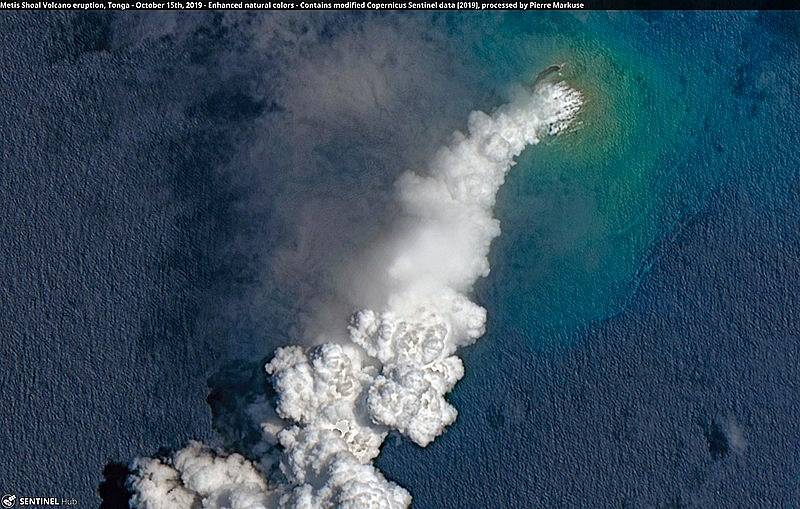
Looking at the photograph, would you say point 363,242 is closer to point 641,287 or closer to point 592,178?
point 592,178

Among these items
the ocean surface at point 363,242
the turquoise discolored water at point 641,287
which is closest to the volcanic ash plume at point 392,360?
the ocean surface at point 363,242

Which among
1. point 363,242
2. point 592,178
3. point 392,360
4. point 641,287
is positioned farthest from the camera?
point 592,178

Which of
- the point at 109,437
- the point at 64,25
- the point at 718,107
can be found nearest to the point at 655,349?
the point at 718,107

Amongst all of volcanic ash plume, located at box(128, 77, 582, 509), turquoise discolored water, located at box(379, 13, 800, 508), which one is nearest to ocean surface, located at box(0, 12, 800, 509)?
turquoise discolored water, located at box(379, 13, 800, 508)

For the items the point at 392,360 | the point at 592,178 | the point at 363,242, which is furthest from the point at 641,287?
the point at 363,242

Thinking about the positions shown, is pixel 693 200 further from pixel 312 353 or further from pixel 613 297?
pixel 312 353

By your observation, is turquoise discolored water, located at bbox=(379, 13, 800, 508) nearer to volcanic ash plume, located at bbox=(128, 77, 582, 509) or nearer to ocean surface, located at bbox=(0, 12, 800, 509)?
ocean surface, located at bbox=(0, 12, 800, 509)

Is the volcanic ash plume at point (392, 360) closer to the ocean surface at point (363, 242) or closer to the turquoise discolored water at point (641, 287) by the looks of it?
the ocean surface at point (363, 242)
